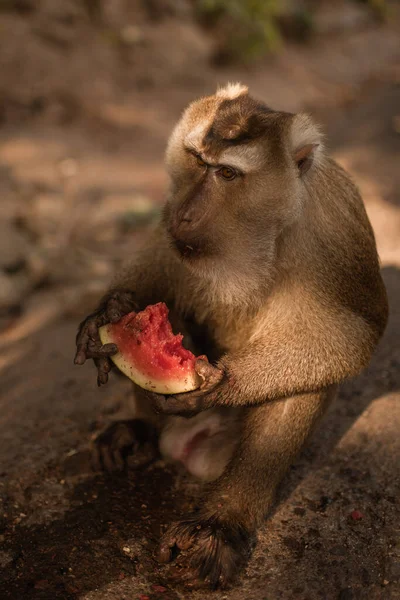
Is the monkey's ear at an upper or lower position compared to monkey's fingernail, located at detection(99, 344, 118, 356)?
upper

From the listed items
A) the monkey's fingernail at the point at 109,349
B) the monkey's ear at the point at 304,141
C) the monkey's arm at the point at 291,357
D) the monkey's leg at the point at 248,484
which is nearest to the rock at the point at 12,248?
the monkey's fingernail at the point at 109,349

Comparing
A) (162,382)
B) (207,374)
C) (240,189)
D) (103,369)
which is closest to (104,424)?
(103,369)

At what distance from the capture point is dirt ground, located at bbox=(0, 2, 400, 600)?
9.31 feet

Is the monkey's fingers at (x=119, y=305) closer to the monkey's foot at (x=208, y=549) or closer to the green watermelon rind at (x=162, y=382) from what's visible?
the green watermelon rind at (x=162, y=382)

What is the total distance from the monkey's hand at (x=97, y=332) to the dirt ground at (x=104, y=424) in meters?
0.63

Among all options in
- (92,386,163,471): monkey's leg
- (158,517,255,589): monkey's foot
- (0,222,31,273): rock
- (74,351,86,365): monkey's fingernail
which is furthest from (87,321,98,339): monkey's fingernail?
(0,222,31,273): rock

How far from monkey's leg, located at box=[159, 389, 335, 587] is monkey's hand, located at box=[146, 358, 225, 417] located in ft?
0.99

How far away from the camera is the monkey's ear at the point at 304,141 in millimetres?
2984

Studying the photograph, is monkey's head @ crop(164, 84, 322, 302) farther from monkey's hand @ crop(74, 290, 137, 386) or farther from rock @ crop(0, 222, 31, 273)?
rock @ crop(0, 222, 31, 273)

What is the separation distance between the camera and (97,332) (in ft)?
10.9

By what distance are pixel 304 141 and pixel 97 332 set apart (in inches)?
50.7

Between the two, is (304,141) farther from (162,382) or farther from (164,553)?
(164,553)

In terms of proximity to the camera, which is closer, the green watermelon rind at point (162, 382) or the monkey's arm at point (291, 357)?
the green watermelon rind at point (162, 382)

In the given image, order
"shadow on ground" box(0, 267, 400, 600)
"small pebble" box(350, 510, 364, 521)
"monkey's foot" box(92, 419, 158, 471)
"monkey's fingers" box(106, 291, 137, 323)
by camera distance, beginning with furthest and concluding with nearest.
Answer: "monkey's foot" box(92, 419, 158, 471), "monkey's fingers" box(106, 291, 137, 323), "small pebble" box(350, 510, 364, 521), "shadow on ground" box(0, 267, 400, 600)
